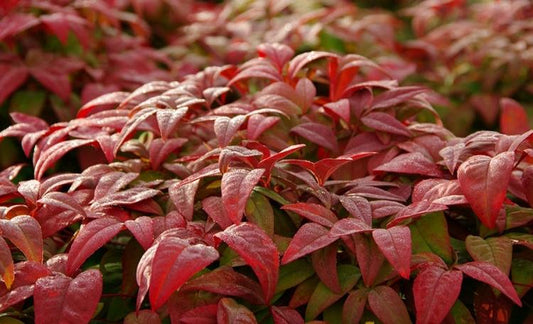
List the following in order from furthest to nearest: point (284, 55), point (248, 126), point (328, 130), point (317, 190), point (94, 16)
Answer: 1. point (94, 16)
2. point (284, 55)
3. point (328, 130)
4. point (248, 126)
5. point (317, 190)

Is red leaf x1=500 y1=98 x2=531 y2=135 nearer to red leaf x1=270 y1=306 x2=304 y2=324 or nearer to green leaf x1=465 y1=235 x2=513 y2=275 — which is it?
green leaf x1=465 y1=235 x2=513 y2=275

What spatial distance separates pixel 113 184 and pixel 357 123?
1.91 feet

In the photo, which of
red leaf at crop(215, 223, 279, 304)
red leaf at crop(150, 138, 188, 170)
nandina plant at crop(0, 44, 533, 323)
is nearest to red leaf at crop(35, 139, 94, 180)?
nandina plant at crop(0, 44, 533, 323)

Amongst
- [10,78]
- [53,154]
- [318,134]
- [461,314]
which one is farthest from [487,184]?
[10,78]

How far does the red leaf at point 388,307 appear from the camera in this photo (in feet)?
3.79

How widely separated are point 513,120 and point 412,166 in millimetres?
978

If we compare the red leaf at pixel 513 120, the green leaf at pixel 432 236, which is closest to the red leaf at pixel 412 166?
the green leaf at pixel 432 236

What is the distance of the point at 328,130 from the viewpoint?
1604mm

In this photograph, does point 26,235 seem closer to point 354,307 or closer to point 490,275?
point 354,307

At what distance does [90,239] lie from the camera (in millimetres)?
1219

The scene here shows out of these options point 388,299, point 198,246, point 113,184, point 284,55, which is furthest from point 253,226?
point 284,55

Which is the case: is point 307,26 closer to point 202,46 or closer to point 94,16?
point 202,46

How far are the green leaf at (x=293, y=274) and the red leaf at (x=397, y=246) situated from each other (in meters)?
0.15

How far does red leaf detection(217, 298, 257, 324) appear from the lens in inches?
44.7
